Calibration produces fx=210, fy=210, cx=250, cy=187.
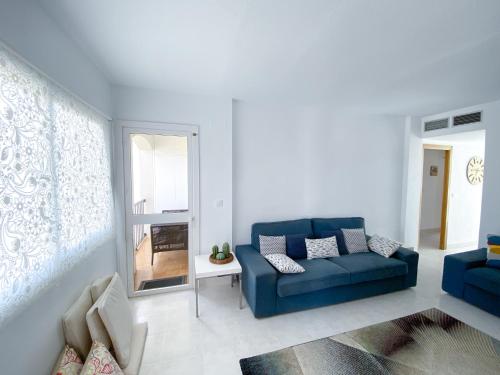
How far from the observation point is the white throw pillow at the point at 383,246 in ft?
9.22

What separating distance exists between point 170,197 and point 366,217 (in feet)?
10.6

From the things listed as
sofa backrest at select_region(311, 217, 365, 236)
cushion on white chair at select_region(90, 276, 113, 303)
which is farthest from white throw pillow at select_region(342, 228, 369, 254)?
cushion on white chair at select_region(90, 276, 113, 303)

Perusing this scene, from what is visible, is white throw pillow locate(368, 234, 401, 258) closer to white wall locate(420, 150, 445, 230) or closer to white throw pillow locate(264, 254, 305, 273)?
white throw pillow locate(264, 254, 305, 273)

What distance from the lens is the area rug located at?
5.43 feet

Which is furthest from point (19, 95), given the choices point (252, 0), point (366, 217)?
point (366, 217)

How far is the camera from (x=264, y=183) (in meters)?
3.07

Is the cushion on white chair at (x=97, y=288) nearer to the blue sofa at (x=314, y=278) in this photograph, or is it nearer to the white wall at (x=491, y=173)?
the blue sofa at (x=314, y=278)

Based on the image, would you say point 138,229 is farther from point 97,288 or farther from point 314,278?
point 314,278

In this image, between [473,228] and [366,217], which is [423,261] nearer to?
[366,217]

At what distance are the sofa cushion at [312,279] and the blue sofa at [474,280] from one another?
1420 mm

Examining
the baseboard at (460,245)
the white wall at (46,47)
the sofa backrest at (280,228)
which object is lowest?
the baseboard at (460,245)

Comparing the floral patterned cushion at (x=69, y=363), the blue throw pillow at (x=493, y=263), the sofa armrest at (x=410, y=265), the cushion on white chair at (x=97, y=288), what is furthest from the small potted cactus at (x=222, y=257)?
the blue throw pillow at (x=493, y=263)

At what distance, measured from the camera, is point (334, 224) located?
320 cm

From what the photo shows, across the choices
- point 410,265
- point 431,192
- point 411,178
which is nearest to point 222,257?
point 410,265
